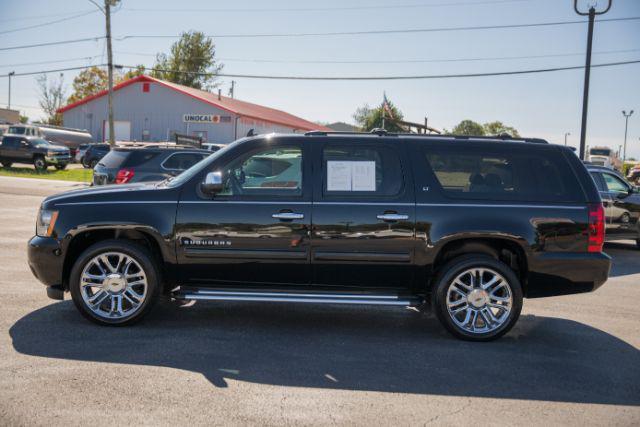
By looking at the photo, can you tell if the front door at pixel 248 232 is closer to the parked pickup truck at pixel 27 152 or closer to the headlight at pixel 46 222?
the headlight at pixel 46 222

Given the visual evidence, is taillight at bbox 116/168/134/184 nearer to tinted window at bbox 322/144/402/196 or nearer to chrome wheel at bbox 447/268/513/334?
tinted window at bbox 322/144/402/196

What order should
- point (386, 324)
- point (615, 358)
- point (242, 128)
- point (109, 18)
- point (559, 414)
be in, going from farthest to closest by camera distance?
point (242, 128)
point (109, 18)
point (386, 324)
point (615, 358)
point (559, 414)

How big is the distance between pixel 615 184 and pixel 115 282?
10206 mm

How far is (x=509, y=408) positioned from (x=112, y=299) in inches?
143

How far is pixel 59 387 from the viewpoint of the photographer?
4.32 meters

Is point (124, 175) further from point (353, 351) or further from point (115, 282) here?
point (353, 351)

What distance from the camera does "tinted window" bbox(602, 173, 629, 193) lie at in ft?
40.3

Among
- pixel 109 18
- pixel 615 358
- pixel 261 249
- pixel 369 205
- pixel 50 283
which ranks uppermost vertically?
pixel 109 18

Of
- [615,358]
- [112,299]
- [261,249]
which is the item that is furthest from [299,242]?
[615,358]

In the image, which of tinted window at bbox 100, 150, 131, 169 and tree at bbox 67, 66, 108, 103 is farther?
tree at bbox 67, 66, 108, 103

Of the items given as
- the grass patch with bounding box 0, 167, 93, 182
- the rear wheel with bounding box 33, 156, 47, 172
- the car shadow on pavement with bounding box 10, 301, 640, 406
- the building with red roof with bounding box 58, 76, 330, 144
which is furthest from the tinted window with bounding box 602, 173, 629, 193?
the building with red roof with bounding box 58, 76, 330, 144

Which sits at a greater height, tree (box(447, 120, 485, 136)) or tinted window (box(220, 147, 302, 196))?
tree (box(447, 120, 485, 136))

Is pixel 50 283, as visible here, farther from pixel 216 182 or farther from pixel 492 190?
pixel 492 190

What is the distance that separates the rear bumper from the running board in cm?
114
